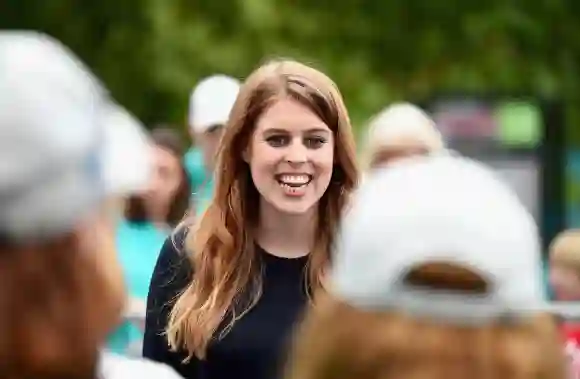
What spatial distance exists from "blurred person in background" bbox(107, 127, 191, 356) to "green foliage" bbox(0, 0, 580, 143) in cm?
872

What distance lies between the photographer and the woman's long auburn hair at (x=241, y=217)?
147 inches

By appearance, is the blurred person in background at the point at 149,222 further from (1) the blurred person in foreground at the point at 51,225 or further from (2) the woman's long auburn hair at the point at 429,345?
(2) the woman's long auburn hair at the point at 429,345

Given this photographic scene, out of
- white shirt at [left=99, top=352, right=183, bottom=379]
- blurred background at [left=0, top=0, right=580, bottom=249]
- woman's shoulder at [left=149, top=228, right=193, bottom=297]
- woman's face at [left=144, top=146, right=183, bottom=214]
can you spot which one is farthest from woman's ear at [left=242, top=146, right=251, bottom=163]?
blurred background at [left=0, top=0, right=580, bottom=249]

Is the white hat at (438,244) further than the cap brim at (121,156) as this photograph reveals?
No

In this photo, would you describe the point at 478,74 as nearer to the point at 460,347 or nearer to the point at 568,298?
the point at 568,298

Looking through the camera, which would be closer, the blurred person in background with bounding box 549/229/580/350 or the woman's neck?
the woman's neck

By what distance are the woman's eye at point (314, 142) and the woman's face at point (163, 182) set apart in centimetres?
308

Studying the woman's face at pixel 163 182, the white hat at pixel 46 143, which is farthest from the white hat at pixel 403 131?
the white hat at pixel 46 143

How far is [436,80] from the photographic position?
16.8 m

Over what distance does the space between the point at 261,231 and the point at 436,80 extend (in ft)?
42.9

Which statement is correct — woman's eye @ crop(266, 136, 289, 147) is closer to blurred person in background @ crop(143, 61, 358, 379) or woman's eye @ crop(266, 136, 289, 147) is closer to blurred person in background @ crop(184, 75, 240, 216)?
blurred person in background @ crop(143, 61, 358, 379)

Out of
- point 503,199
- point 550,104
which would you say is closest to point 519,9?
point 550,104

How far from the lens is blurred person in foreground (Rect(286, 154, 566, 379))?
6.16 feet

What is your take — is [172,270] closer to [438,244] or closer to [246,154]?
[246,154]
